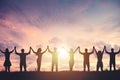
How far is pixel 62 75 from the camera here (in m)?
25.4

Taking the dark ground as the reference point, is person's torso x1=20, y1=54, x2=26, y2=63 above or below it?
above

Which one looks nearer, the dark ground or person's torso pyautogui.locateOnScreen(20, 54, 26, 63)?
the dark ground

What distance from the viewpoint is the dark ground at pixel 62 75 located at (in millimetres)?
24812

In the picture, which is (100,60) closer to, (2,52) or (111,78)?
(111,78)

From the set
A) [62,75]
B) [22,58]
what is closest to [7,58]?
[22,58]

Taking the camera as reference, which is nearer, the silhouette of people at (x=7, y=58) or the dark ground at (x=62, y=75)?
the dark ground at (x=62, y=75)

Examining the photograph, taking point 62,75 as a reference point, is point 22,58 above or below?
above

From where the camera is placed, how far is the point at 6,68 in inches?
1172

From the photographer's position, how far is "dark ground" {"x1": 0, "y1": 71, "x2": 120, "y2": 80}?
24.8 meters

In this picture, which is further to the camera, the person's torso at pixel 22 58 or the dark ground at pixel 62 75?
the person's torso at pixel 22 58

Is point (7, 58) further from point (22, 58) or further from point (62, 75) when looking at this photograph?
point (62, 75)

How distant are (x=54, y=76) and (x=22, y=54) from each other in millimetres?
5754

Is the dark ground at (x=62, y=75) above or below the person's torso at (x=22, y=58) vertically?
below

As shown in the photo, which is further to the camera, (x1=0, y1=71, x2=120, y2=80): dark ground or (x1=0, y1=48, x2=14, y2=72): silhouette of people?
(x1=0, y1=48, x2=14, y2=72): silhouette of people
